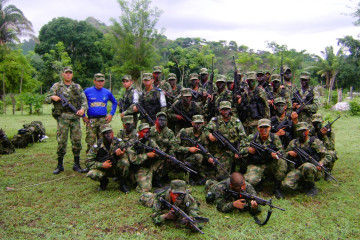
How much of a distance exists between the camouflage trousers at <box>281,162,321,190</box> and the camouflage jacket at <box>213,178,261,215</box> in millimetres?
1235

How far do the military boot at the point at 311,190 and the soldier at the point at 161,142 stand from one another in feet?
9.79

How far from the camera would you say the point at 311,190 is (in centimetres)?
616

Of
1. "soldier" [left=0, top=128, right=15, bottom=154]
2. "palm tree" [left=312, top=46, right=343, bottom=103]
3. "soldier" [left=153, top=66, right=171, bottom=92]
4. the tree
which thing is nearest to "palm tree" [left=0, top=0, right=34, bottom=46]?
the tree

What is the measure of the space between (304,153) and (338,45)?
40.4 metres

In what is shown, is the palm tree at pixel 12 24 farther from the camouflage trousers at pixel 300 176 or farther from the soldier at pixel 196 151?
the camouflage trousers at pixel 300 176

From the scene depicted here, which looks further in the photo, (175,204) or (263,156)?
(263,156)

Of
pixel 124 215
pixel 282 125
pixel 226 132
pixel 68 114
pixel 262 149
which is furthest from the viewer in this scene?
pixel 68 114

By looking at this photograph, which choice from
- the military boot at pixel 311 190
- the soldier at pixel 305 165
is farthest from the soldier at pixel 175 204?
the military boot at pixel 311 190

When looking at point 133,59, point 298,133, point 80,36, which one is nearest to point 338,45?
point 133,59

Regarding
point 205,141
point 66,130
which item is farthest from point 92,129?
point 205,141

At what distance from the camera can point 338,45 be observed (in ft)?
132

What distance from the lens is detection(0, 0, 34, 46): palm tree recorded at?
28484 millimetres

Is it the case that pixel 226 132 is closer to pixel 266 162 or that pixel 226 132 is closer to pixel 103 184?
pixel 266 162

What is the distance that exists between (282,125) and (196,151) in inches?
89.6
